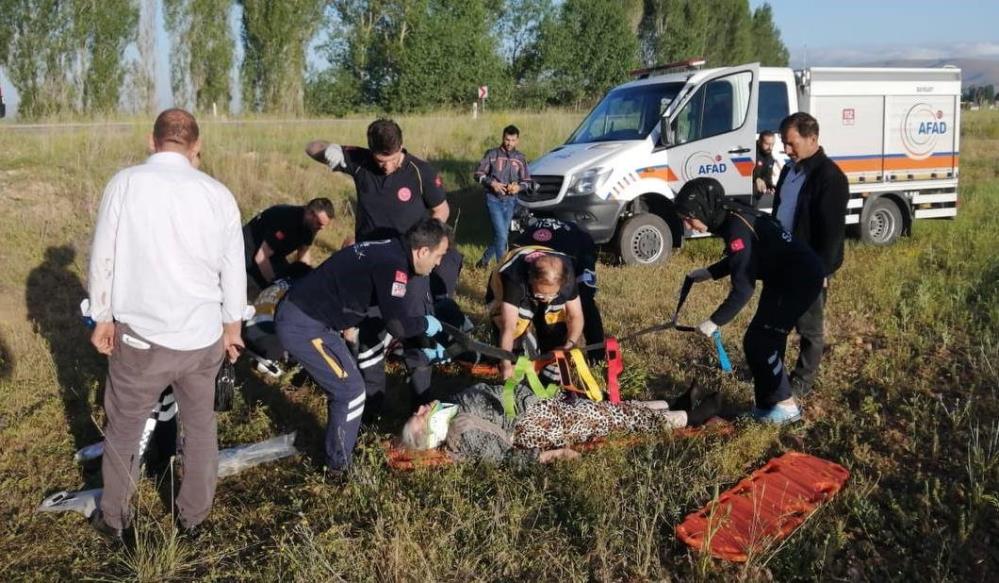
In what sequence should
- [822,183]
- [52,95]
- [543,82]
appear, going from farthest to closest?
[543,82]
[52,95]
[822,183]

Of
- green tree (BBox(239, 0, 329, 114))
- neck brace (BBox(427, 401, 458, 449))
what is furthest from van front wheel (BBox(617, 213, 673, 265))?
green tree (BBox(239, 0, 329, 114))

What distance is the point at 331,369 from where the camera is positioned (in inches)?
152

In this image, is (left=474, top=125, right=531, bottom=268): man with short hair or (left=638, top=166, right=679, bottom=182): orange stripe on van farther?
(left=474, top=125, right=531, bottom=268): man with short hair

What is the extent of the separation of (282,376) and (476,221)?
21.4 feet

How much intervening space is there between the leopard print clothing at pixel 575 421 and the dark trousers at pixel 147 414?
65.8 inches

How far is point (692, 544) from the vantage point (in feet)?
10.7

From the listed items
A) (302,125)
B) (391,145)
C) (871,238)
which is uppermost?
(302,125)

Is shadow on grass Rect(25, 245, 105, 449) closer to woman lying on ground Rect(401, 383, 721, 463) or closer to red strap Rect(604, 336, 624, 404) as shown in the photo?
woman lying on ground Rect(401, 383, 721, 463)

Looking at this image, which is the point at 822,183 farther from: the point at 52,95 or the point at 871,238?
the point at 52,95

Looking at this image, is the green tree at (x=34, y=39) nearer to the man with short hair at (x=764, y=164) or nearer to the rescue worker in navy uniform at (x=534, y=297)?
the man with short hair at (x=764, y=164)

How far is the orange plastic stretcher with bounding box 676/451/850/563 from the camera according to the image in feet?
10.7

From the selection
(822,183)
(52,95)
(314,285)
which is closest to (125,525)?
(314,285)

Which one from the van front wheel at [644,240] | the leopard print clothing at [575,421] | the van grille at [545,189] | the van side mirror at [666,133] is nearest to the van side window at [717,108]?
the van side mirror at [666,133]

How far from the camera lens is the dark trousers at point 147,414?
3.19 meters
